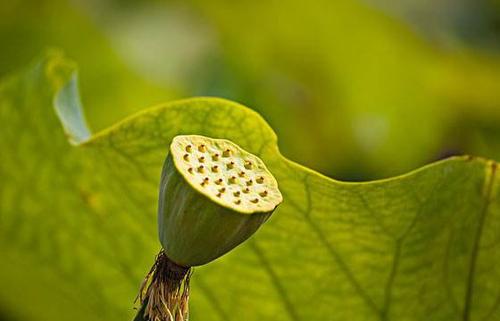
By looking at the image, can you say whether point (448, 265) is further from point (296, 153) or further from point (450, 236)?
point (296, 153)

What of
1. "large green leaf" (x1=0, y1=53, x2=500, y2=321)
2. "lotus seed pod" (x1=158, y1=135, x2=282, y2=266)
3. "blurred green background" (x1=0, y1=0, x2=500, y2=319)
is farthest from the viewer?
"blurred green background" (x1=0, y1=0, x2=500, y2=319)

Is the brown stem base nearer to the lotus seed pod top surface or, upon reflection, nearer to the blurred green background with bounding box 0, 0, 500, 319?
the lotus seed pod top surface

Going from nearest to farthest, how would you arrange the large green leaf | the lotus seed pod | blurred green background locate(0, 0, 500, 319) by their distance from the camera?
1. the lotus seed pod
2. the large green leaf
3. blurred green background locate(0, 0, 500, 319)

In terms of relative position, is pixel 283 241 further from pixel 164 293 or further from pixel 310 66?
pixel 310 66

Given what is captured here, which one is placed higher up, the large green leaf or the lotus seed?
the lotus seed


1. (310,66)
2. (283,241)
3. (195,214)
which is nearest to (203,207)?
(195,214)

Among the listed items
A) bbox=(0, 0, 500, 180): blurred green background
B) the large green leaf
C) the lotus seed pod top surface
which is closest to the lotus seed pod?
the lotus seed pod top surface
